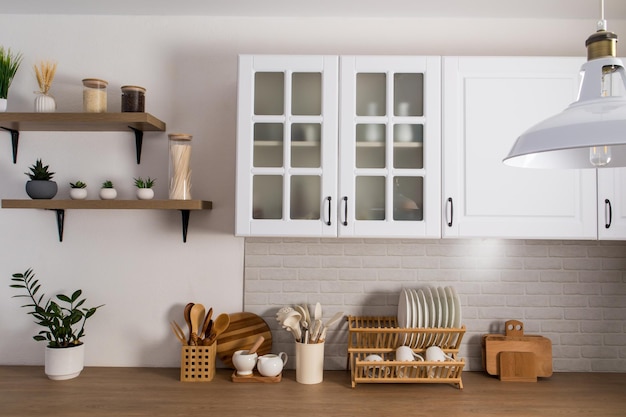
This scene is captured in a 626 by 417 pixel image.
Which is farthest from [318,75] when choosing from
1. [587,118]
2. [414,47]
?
[587,118]

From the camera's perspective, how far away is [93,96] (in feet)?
7.47

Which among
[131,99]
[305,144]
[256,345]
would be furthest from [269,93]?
[256,345]

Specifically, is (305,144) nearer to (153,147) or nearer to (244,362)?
(153,147)

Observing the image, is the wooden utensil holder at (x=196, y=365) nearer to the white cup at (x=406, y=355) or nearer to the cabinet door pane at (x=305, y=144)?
the white cup at (x=406, y=355)

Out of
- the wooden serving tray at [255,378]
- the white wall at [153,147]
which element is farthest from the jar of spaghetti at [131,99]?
the wooden serving tray at [255,378]

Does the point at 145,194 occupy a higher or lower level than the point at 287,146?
lower

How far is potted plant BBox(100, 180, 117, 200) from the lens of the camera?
7.59 ft

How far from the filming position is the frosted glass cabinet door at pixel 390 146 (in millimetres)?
2113

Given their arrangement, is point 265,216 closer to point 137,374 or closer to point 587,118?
point 137,374

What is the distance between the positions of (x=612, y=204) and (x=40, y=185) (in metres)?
2.52

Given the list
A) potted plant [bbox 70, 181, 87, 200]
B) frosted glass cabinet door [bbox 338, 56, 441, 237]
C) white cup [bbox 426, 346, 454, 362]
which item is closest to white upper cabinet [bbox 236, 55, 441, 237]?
frosted glass cabinet door [bbox 338, 56, 441, 237]

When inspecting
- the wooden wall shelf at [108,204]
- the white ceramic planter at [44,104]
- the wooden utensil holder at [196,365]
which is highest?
the white ceramic planter at [44,104]

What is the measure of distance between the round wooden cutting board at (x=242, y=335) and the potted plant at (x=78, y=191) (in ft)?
2.93

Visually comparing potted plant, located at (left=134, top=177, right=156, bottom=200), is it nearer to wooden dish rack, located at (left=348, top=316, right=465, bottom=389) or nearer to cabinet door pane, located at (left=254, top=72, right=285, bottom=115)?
cabinet door pane, located at (left=254, top=72, right=285, bottom=115)
